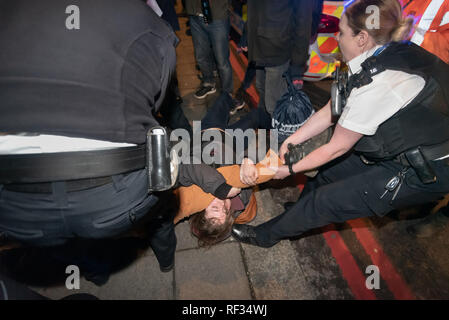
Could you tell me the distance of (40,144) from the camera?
1.13 m

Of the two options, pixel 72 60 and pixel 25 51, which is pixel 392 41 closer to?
pixel 72 60

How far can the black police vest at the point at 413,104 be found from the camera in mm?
1378

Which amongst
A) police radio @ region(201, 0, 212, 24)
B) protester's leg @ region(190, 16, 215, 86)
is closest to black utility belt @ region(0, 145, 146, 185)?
police radio @ region(201, 0, 212, 24)

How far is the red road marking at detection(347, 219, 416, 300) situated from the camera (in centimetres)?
219

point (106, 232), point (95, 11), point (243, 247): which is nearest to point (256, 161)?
point (243, 247)

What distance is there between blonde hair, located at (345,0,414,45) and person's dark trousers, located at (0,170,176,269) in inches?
62.6

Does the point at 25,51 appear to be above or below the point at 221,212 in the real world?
above

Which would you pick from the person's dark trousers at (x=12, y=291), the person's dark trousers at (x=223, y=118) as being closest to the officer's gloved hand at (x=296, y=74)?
the person's dark trousers at (x=223, y=118)

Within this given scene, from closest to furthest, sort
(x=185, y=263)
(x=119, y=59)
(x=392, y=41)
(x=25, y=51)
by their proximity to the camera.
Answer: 1. (x=25, y=51)
2. (x=119, y=59)
3. (x=392, y=41)
4. (x=185, y=263)

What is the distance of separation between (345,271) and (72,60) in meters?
2.68

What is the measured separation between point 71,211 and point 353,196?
6.19 feet

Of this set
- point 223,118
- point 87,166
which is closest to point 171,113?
point 223,118

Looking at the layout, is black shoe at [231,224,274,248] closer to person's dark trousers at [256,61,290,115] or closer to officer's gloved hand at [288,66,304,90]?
person's dark trousers at [256,61,290,115]

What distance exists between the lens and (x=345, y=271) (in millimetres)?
2324
